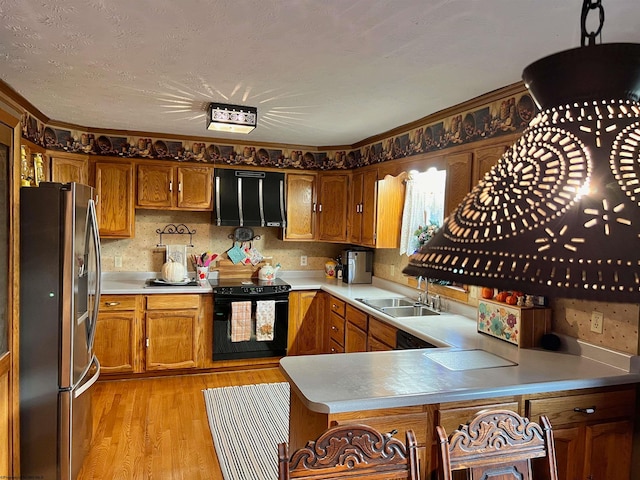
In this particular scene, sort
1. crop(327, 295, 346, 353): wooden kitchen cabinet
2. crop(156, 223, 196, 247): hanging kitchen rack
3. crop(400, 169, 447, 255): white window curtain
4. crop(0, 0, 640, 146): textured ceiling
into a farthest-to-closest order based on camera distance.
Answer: crop(156, 223, 196, 247): hanging kitchen rack, crop(327, 295, 346, 353): wooden kitchen cabinet, crop(400, 169, 447, 255): white window curtain, crop(0, 0, 640, 146): textured ceiling

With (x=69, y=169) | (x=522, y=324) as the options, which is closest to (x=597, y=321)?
(x=522, y=324)

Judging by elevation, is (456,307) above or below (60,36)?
below

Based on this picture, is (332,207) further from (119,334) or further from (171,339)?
(119,334)

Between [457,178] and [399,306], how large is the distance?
1368 mm

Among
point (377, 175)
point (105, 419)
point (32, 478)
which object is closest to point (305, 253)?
point (377, 175)

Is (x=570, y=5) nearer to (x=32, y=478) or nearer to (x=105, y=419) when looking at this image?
(x=32, y=478)

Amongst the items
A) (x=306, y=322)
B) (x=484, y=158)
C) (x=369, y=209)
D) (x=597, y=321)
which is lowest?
(x=306, y=322)

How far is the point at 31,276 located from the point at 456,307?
2782mm

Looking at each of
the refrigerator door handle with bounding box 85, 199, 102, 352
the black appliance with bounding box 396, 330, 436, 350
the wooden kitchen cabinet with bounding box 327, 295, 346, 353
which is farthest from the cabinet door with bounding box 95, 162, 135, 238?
the black appliance with bounding box 396, 330, 436, 350

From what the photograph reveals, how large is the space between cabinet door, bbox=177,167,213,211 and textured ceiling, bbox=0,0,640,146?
3.95 ft

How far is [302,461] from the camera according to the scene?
123cm

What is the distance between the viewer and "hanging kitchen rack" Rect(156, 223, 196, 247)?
4.88m

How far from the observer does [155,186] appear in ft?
14.9

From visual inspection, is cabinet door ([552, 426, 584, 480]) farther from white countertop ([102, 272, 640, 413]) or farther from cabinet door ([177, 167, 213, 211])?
cabinet door ([177, 167, 213, 211])
